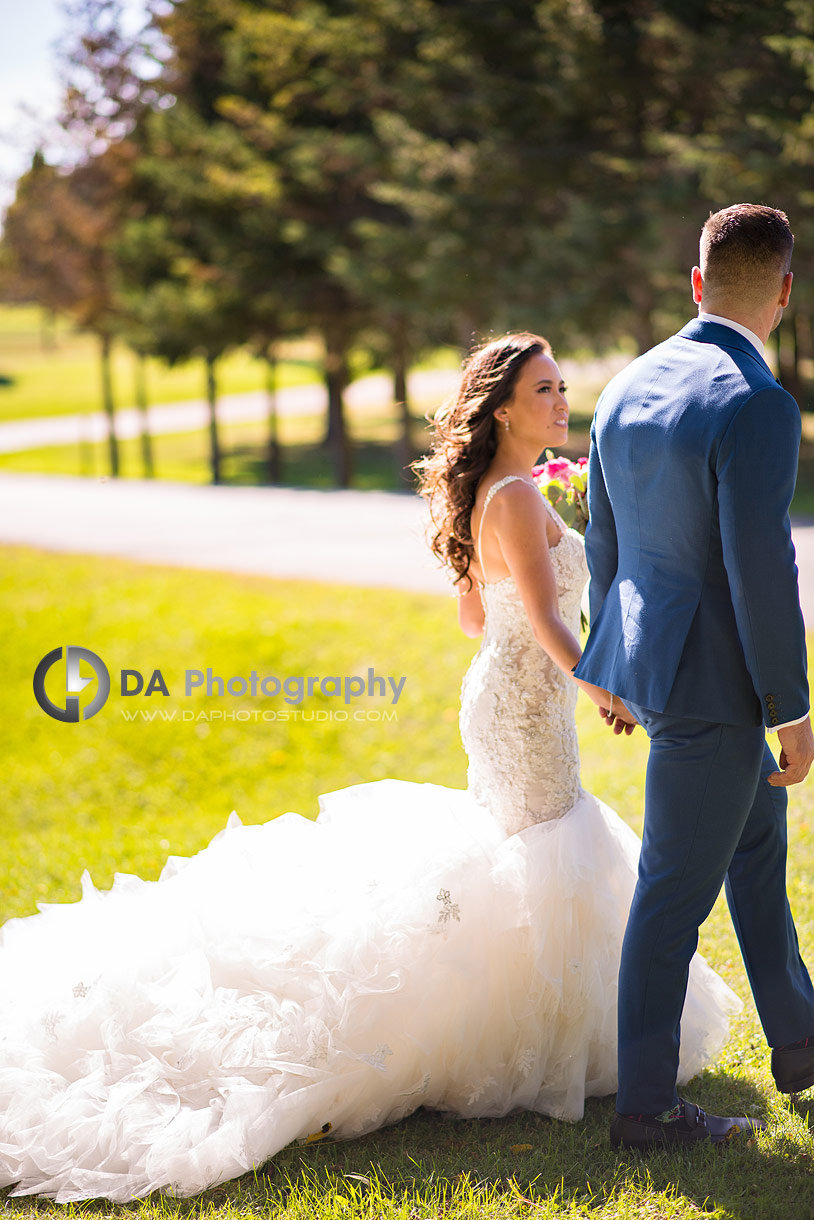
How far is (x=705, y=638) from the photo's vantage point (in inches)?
110

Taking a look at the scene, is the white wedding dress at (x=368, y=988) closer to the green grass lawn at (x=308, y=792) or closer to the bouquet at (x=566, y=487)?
the green grass lawn at (x=308, y=792)

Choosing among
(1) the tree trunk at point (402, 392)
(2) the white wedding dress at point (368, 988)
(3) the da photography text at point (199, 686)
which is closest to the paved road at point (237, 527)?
(3) the da photography text at point (199, 686)

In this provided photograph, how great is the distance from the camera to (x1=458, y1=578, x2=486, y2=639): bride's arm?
150 inches

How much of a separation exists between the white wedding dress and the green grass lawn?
0.13 metres

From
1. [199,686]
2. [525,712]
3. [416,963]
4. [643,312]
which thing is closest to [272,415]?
[643,312]

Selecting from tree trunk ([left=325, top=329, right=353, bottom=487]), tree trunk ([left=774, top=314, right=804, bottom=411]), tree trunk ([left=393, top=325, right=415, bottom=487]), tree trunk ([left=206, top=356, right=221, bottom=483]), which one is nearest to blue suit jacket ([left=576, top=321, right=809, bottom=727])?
tree trunk ([left=774, top=314, right=804, bottom=411])

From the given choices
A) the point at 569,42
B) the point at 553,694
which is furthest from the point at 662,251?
the point at 553,694

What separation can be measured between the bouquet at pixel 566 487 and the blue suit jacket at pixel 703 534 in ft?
2.55

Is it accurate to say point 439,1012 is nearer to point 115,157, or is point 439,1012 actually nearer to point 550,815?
point 550,815

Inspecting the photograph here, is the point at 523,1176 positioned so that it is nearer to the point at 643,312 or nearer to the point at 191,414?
the point at 643,312

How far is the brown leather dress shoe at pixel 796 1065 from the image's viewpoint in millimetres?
3166

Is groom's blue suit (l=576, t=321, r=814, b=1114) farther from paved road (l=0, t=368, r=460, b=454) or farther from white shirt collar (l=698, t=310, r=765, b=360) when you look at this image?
paved road (l=0, t=368, r=460, b=454)
